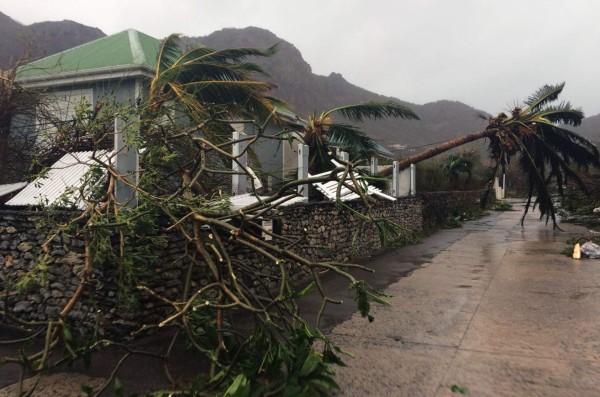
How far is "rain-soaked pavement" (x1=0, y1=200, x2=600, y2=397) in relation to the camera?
4027 mm

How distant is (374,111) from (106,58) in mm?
7534

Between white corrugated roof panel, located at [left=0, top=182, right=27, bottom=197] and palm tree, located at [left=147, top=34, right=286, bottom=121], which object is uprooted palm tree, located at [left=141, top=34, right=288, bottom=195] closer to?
palm tree, located at [left=147, top=34, right=286, bottom=121]

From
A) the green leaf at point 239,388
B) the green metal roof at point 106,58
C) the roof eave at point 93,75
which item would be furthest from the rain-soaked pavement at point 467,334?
the green metal roof at point 106,58

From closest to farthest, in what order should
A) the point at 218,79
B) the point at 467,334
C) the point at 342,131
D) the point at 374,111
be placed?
the point at 467,334
the point at 218,79
the point at 342,131
the point at 374,111

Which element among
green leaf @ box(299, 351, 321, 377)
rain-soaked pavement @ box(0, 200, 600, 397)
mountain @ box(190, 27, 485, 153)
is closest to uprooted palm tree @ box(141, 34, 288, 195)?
rain-soaked pavement @ box(0, 200, 600, 397)

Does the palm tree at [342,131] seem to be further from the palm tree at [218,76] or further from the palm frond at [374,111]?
the palm tree at [218,76]

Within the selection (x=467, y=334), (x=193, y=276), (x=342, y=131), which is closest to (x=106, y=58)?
(x=342, y=131)

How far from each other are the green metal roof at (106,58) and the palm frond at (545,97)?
11745 millimetres

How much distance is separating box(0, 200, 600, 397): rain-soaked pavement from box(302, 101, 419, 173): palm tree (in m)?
3.14

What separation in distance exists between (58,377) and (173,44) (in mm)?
8192

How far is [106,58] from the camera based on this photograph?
1358cm

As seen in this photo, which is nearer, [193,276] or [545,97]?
[193,276]

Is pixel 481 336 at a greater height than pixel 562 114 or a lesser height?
lesser

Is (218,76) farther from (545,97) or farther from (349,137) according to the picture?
(545,97)
